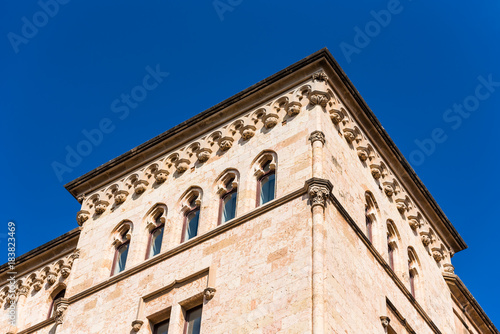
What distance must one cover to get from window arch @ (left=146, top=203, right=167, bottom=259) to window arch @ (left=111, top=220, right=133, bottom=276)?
0.60 metres

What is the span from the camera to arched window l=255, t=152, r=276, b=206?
24141 mm

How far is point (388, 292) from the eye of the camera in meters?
23.8

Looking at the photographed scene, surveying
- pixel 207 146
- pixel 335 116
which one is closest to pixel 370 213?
pixel 335 116

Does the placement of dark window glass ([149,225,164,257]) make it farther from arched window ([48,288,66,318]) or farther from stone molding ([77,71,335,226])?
arched window ([48,288,66,318])

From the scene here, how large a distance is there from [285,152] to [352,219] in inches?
99.9

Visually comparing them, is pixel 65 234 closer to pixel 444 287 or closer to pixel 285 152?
pixel 285 152

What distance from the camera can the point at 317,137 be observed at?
2420 cm

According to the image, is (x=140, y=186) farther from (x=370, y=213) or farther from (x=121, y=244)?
(x=370, y=213)

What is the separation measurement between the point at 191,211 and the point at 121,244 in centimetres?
230

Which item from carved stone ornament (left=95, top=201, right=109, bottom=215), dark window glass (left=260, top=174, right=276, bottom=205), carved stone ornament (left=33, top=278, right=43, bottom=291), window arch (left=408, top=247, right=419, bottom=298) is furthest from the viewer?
carved stone ornament (left=33, top=278, right=43, bottom=291)

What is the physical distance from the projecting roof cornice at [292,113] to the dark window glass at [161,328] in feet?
17.2

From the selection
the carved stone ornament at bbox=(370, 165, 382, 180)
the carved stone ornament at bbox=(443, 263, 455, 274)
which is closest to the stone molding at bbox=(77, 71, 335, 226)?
the carved stone ornament at bbox=(370, 165, 382, 180)

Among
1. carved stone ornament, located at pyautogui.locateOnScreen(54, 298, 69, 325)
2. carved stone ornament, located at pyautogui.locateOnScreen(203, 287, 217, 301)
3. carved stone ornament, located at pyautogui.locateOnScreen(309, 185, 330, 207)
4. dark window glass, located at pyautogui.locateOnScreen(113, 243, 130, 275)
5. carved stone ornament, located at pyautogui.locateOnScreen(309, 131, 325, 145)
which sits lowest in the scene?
carved stone ornament, located at pyautogui.locateOnScreen(203, 287, 217, 301)

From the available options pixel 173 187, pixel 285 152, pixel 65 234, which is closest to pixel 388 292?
pixel 285 152
